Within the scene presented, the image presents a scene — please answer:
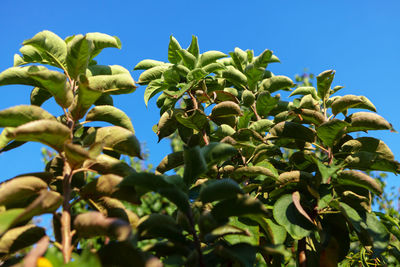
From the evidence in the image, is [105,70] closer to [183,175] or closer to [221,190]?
[183,175]

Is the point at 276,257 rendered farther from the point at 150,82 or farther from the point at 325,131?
the point at 150,82

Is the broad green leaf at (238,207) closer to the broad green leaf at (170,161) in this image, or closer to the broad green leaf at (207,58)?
the broad green leaf at (170,161)

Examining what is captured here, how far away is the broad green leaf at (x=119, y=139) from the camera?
179 centimetres

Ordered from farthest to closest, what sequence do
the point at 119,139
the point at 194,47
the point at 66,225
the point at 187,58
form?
the point at 194,47
the point at 187,58
the point at 119,139
the point at 66,225

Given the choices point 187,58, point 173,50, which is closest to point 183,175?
point 187,58

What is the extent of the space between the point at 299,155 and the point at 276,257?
2.26 ft

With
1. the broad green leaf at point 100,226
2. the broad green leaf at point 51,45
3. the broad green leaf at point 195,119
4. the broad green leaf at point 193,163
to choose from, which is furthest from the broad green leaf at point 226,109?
the broad green leaf at point 100,226

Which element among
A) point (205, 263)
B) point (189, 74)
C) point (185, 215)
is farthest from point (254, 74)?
point (205, 263)

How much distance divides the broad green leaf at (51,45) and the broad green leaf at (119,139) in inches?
22.3

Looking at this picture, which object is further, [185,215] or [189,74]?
[189,74]

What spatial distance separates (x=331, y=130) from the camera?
2191 millimetres

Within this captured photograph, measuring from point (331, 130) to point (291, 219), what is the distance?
562 mm

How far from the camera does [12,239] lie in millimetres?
1613

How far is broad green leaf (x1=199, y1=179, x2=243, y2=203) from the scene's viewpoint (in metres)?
1.58
